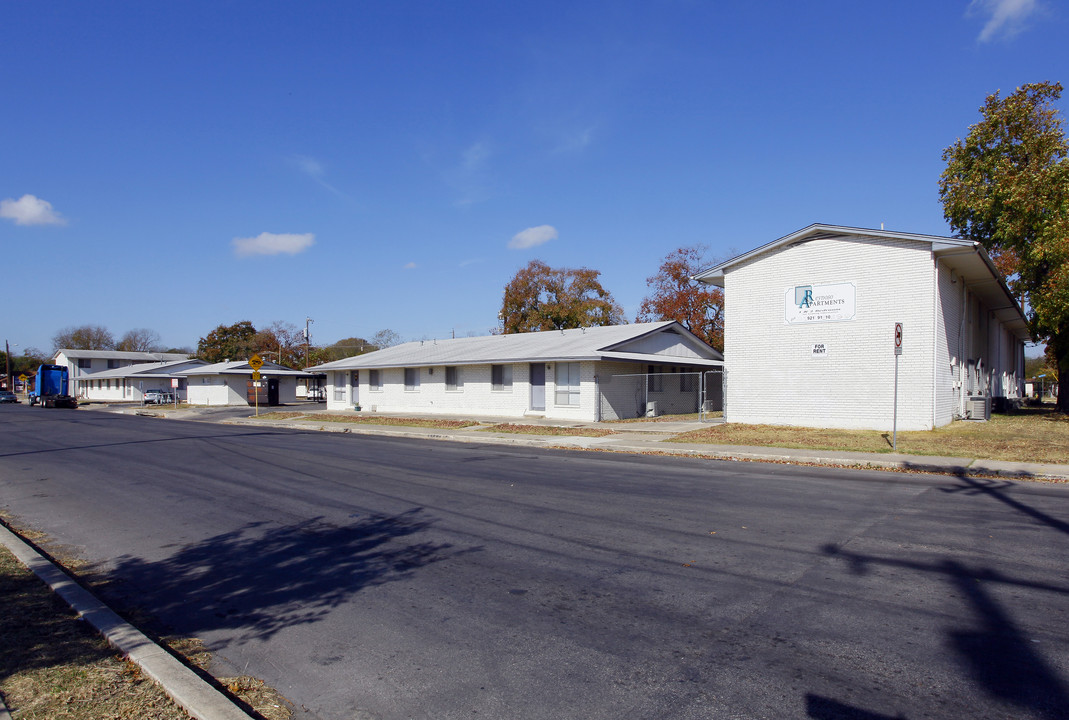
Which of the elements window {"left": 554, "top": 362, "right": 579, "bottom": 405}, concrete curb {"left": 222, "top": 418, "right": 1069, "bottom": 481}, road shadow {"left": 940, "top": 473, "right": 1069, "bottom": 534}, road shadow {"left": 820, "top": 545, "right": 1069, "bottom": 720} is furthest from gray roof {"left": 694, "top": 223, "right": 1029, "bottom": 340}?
road shadow {"left": 820, "top": 545, "right": 1069, "bottom": 720}

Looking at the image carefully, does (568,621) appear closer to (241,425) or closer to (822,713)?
(822,713)

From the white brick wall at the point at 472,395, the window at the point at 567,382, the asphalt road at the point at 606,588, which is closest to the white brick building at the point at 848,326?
the white brick wall at the point at 472,395

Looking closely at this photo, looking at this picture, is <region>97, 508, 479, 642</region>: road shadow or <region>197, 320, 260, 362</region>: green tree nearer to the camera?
<region>97, 508, 479, 642</region>: road shadow

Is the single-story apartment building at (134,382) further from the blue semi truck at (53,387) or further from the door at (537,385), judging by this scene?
the door at (537,385)

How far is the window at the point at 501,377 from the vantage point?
3030 cm

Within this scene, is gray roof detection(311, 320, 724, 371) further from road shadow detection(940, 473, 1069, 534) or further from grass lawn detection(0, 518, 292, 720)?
grass lawn detection(0, 518, 292, 720)

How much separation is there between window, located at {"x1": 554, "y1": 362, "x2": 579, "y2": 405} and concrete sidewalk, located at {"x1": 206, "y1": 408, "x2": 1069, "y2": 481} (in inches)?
55.4

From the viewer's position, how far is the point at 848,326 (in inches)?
819

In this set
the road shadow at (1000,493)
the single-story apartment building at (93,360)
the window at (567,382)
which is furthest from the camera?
the single-story apartment building at (93,360)

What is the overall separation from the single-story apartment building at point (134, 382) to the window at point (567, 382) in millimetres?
41856

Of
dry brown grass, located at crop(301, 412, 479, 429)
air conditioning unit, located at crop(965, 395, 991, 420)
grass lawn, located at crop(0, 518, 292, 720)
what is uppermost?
air conditioning unit, located at crop(965, 395, 991, 420)

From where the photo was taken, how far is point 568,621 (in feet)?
16.6

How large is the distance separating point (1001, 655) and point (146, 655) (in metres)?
5.57

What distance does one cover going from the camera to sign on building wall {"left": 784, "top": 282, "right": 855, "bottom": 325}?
20.9 m
